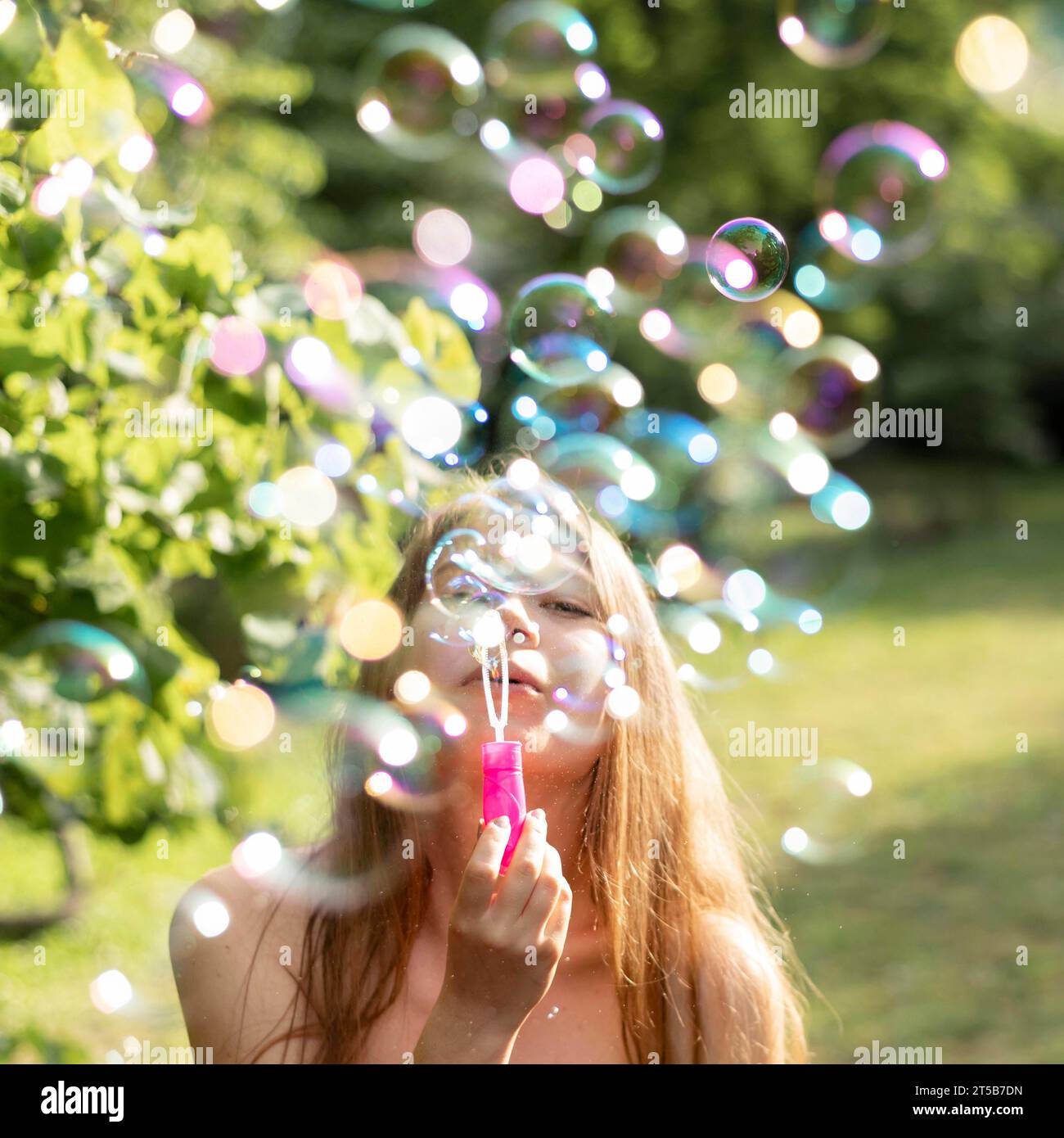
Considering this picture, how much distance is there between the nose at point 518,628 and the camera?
1.69m

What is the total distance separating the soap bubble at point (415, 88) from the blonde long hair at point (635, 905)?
129cm

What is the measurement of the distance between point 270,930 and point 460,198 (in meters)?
9.08

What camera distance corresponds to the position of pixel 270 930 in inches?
68.8

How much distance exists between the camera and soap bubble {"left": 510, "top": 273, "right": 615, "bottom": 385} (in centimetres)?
249

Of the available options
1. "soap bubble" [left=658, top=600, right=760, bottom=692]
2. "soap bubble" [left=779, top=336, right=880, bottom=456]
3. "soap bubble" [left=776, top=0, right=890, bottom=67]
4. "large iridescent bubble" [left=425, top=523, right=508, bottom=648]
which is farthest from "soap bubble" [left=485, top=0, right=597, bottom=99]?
"large iridescent bubble" [left=425, top=523, right=508, bottom=648]

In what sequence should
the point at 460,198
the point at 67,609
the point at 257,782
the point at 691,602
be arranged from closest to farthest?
the point at 67,609 < the point at 257,782 < the point at 691,602 < the point at 460,198

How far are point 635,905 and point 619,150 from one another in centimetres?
173

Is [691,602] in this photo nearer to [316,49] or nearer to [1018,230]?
[316,49]

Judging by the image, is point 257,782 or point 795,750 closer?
point 257,782

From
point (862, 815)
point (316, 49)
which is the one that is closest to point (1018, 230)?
point (316, 49)

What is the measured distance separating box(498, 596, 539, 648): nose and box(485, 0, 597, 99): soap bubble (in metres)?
1.59

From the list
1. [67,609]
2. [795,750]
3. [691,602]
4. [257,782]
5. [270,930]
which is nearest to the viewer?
[67,609]

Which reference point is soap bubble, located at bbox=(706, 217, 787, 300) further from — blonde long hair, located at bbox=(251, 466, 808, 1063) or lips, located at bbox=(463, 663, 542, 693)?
lips, located at bbox=(463, 663, 542, 693)

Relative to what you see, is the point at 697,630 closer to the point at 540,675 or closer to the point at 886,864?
the point at 540,675
